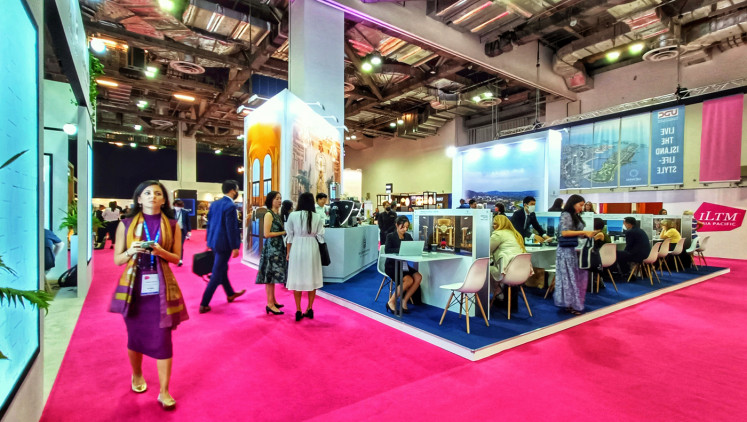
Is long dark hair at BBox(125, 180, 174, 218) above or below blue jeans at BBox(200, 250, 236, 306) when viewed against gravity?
above

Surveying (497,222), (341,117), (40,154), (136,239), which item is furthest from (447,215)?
(341,117)

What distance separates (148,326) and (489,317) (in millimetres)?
3479

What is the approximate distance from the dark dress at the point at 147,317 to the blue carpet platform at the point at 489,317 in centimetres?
238

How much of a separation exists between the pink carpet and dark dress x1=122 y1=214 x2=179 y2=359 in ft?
1.40

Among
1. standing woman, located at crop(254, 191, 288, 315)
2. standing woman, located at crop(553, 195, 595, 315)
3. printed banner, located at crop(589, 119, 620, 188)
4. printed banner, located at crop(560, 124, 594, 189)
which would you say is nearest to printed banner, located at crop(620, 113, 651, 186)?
printed banner, located at crop(589, 119, 620, 188)

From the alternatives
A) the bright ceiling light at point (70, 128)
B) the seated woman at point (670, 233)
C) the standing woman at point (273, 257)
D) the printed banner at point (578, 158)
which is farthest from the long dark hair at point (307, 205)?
the printed banner at point (578, 158)

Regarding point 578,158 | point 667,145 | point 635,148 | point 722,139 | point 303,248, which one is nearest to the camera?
point 303,248

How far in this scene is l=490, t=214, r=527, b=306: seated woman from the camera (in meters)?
4.36

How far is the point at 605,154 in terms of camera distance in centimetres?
1117

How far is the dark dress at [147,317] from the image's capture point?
2.29 m

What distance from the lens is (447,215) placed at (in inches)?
179

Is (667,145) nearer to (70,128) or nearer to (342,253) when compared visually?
(342,253)

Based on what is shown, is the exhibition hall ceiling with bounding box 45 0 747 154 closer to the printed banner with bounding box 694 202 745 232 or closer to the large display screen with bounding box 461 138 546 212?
the large display screen with bounding box 461 138 546 212

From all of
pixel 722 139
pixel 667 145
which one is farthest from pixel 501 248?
pixel 722 139
